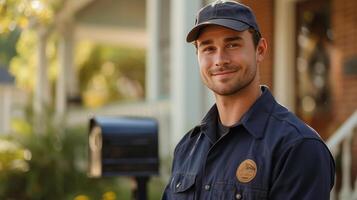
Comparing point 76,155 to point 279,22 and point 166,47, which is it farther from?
point 279,22

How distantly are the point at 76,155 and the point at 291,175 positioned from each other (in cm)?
638

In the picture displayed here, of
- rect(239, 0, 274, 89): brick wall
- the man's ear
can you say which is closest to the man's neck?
the man's ear

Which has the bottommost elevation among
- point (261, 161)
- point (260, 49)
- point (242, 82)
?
point (261, 161)

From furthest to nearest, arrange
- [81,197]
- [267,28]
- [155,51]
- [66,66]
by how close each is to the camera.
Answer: [66,66], [155,51], [267,28], [81,197]

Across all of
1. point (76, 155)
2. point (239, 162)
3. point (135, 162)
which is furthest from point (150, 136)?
→ point (76, 155)

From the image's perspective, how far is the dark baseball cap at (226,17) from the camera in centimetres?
206

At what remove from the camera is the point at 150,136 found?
430 cm

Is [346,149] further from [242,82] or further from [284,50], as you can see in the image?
[242,82]

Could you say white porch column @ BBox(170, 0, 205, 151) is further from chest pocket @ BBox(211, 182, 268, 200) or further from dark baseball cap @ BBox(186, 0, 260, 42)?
chest pocket @ BBox(211, 182, 268, 200)

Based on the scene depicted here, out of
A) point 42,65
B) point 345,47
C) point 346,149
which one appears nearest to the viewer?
point 346,149

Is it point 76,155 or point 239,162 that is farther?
point 76,155

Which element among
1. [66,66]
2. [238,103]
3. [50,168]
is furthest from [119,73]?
[238,103]

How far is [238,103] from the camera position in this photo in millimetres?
2141

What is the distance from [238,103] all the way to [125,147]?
2148mm
